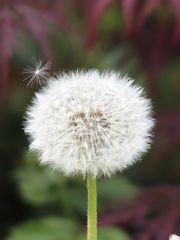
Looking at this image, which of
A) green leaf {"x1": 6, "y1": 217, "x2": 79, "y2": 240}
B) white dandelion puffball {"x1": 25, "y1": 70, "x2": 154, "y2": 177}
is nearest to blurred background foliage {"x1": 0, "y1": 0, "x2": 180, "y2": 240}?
green leaf {"x1": 6, "y1": 217, "x2": 79, "y2": 240}

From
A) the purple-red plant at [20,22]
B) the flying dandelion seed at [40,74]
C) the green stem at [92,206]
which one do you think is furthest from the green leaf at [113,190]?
the green stem at [92,206]

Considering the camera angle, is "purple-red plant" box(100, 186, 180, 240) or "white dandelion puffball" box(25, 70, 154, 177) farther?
"purple-red plant" box(100, 186, 180, 240)

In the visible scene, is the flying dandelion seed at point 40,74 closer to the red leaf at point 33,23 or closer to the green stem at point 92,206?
the green stem at point 92,206

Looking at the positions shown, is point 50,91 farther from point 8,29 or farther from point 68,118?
point 8,29

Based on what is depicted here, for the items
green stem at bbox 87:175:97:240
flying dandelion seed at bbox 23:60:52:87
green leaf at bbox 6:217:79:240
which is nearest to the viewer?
green stem at bbox 87:175:97:240

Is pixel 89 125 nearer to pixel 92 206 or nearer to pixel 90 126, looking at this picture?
pixel 90 126

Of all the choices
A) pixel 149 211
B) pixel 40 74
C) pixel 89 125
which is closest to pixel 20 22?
pixel 149 211

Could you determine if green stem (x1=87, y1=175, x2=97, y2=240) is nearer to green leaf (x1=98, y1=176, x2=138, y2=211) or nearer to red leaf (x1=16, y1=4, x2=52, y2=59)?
red leaf (x1=16, y1=4, x2=52, y2=59)
